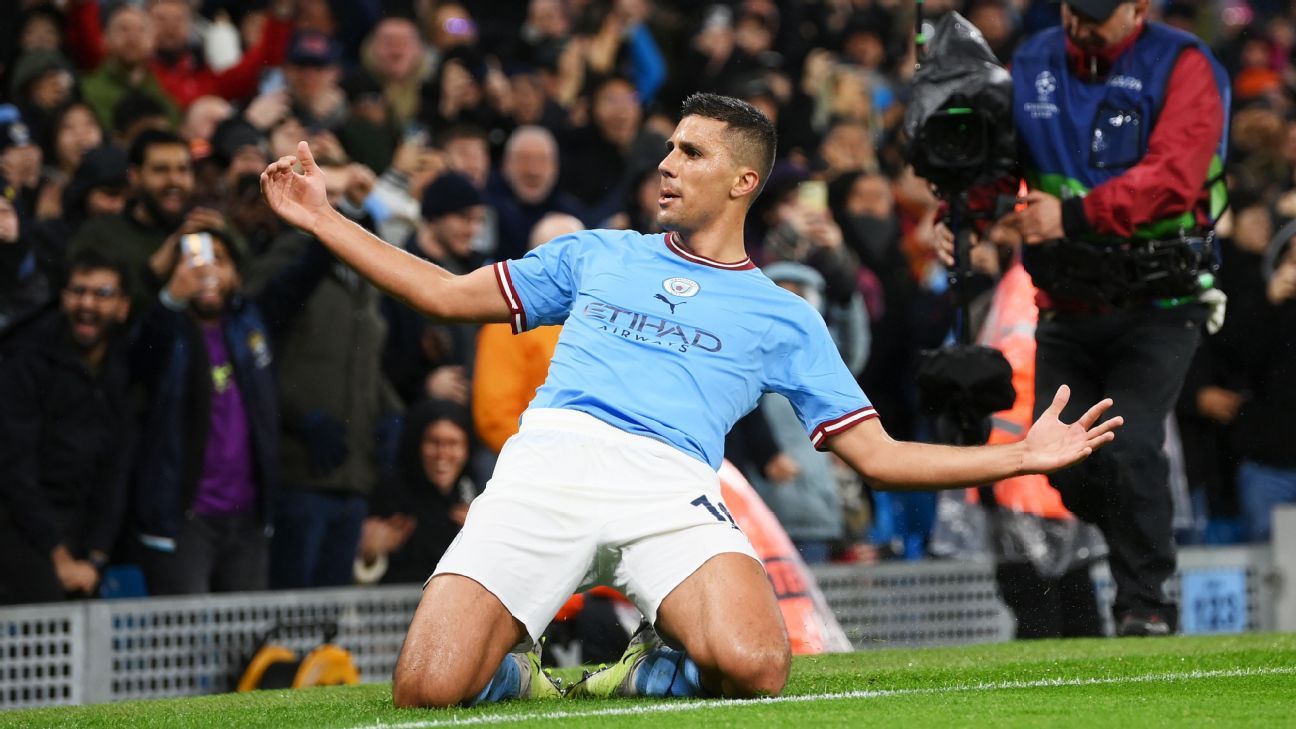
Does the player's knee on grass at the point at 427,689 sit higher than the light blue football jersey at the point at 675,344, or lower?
lower

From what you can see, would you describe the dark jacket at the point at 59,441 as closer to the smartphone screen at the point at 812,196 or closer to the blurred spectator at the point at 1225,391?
the smartphone screen at the point at 812,196

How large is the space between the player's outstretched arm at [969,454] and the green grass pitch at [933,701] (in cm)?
65

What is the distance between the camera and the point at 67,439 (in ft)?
29.1

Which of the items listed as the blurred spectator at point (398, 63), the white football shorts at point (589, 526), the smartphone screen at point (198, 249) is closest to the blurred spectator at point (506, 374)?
the smartphone screen at point (198, 249)

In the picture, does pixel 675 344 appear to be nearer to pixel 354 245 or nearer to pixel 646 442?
pixel 646 442

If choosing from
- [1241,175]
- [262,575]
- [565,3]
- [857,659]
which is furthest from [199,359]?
[1241,175]

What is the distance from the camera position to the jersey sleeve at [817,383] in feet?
20.0

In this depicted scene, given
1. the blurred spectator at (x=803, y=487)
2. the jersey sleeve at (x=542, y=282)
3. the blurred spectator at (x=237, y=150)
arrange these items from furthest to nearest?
1. the blurred spectator at (x=803, y=487)
2. the blurred spectator at (x=237, y=150)
3. the jersey sleeve at (x=542, y=282)

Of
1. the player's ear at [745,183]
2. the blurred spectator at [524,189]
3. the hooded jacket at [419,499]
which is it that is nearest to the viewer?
the player's ear at [745,183]

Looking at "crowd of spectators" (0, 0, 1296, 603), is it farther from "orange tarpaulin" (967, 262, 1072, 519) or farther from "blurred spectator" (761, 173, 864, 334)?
"orange tarpaulin" (967, 262, 1072, 519)

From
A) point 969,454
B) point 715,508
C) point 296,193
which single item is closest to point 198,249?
point 296,193

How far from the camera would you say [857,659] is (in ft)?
24.4

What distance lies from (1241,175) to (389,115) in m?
6.17

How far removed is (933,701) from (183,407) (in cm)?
462
